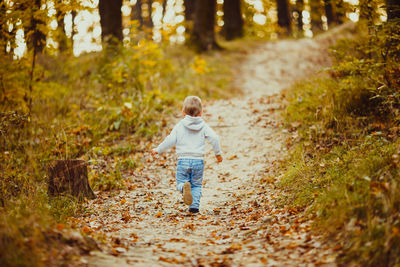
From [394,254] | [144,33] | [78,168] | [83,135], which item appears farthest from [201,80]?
[394,254]

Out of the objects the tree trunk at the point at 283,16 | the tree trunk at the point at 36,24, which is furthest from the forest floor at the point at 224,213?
the tree trunk at the point at 283,16

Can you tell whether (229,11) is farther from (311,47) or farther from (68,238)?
(68,238)

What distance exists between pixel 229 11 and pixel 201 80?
→ 9.04m

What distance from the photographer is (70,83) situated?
37.3 feet

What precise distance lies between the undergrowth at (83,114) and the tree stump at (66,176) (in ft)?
0.63

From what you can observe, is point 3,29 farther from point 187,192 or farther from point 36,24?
point 187,192

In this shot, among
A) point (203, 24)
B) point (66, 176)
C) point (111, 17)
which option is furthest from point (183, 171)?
point (203, 24)

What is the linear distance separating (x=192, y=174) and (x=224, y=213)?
74cm

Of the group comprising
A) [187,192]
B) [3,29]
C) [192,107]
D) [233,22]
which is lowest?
Result: [187,192]

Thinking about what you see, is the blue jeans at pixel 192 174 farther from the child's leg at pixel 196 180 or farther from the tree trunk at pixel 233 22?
the tree trunk at pixel 233 22

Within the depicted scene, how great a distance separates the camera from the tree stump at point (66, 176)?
585 centimetres

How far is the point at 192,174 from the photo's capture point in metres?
5.46

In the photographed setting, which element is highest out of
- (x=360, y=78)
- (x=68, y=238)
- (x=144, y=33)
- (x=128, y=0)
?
(x=128, y=0)

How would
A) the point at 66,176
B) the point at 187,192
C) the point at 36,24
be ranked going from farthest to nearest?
the point at 36,24 < the point at 66,176 < the point at 187,192
